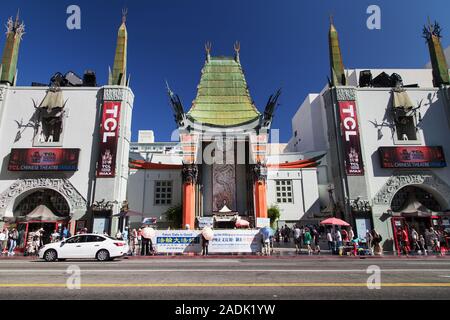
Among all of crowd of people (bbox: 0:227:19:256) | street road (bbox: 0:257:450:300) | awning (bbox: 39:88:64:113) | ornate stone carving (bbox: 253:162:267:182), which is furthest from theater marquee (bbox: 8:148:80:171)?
ornate stone carving (bbox: 253:162:267:182)

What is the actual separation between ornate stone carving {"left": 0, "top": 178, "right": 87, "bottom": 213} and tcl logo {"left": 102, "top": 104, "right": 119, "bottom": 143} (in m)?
4.56

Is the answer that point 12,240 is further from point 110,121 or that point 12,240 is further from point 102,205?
point 110,121

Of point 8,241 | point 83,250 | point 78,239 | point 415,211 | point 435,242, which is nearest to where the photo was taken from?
point 83,250

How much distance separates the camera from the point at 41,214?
21.5 m

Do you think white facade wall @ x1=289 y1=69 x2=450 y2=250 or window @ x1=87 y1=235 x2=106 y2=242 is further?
white facade wall @ x1=289 y1=69 x2=450 y2=250

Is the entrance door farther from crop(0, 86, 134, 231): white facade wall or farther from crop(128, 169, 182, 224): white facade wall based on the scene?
crop(128, 169, 182, 224): white facade wall

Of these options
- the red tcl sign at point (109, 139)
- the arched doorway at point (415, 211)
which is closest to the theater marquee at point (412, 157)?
the arched doorway at point (415, 211)

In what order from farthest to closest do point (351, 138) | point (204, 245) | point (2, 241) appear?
point (351, 138) < point (2, 241) < point (204, 245)

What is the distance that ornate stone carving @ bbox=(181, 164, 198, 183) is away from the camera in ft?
93.1

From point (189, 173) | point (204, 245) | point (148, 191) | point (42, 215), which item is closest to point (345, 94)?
point (189, 173)

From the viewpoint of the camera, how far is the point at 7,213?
21531mm

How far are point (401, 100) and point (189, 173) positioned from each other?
20.2 m
